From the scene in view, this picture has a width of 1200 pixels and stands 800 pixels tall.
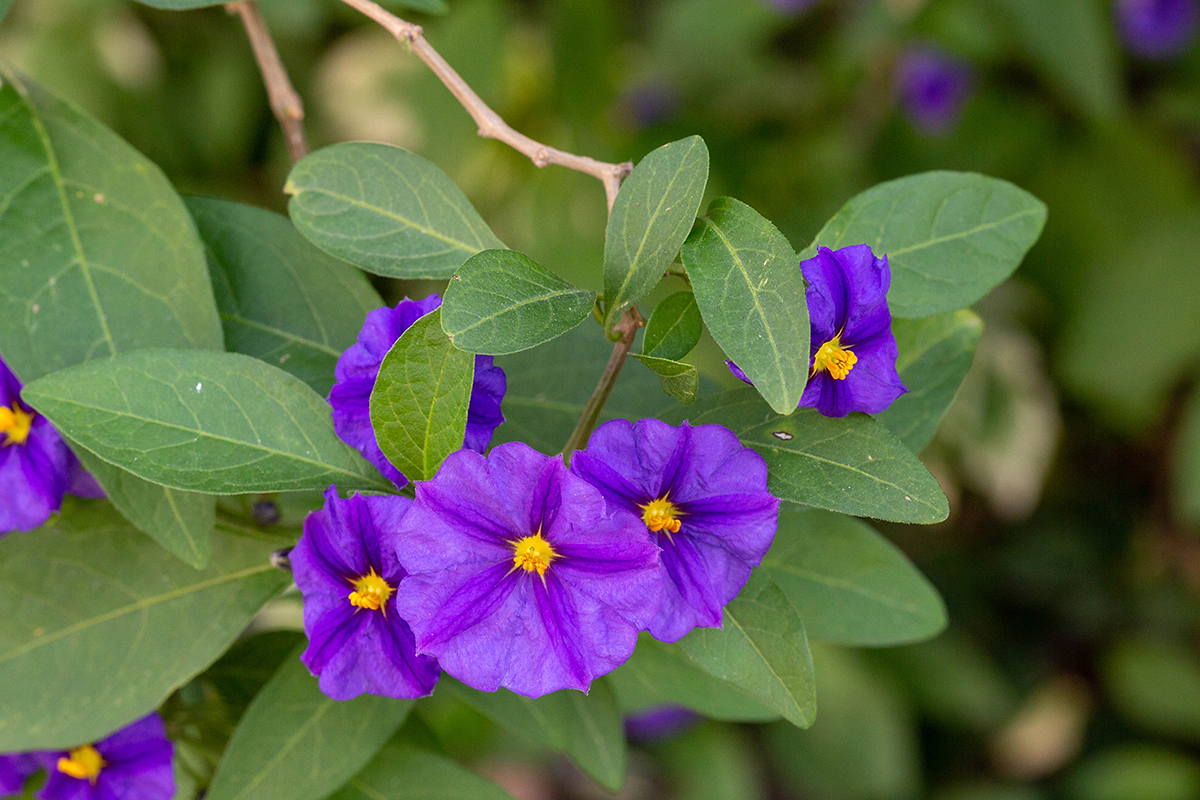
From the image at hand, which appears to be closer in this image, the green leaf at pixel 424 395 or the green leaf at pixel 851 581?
the green leaf at pixel 424 395

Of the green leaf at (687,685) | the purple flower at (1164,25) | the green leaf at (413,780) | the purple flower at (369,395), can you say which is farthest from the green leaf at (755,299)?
the purple flower at (1164,25)

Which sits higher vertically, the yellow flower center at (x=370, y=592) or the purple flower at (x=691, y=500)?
the purple flower at (x=691, y=500)

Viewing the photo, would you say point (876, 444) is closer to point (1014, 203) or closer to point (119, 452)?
point (1014, 203)

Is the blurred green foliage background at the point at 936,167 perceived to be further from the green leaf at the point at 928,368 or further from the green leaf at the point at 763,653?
the green leaf at the point at 763,653

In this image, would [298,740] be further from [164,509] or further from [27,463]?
[27,463]

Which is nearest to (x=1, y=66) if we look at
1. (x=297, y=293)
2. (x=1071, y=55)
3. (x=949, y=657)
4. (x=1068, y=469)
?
(x=297, y=293)

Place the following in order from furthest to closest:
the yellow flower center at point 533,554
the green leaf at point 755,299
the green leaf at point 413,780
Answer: the green leaf at point 413,780
the yellow flower center at point 533,554
the green leaf at point 755,299

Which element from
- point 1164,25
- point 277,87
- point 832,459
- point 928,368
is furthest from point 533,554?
point 1164,25

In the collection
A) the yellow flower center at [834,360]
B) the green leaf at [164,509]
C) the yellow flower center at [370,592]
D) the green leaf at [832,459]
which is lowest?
the green leaf at [164,509]
